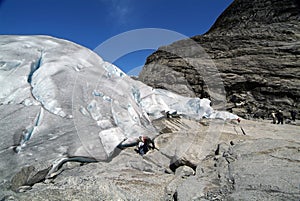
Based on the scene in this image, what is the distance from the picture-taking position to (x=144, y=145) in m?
5.04

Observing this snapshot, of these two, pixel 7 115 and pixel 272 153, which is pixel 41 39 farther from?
pixel 272 153

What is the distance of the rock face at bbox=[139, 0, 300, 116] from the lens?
12773 mm

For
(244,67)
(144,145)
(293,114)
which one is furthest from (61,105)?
(244,67)

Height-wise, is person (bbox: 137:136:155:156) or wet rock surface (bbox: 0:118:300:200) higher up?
person (bbox: 137:136:155:156)

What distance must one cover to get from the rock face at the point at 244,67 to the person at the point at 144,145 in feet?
29.2

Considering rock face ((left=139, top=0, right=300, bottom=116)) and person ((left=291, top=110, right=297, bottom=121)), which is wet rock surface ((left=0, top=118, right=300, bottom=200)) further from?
rock face ((left=139, top=0, right=300, bottom=116))

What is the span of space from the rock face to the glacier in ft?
24.0

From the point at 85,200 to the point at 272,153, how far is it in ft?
11.3

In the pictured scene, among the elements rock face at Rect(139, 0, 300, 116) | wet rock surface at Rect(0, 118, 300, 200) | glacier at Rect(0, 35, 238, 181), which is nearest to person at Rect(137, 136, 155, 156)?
wet rock surface at Rect(0, 118, 300, 200)

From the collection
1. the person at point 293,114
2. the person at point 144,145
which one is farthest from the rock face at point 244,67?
the person at point 144,145

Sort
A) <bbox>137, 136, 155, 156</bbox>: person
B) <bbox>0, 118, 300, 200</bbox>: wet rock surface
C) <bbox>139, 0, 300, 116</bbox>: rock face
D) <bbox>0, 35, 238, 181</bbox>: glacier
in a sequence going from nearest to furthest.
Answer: <bbox>0, 118, 300, 200</bbox>: wet rock surface → <bbox>0, 35, 238, 181</bbox>: glacier → <bbox>137, 136, 155, 156</bbox>: person → <bbox>139, 0, 300, 116</bbox>: rock face

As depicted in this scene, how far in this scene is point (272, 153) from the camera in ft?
12.7

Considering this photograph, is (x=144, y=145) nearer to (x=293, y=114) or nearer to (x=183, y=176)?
(x=183, y=176)

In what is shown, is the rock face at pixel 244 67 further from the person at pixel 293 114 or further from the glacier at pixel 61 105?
the glacier at pixel 61 105
